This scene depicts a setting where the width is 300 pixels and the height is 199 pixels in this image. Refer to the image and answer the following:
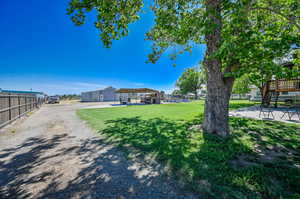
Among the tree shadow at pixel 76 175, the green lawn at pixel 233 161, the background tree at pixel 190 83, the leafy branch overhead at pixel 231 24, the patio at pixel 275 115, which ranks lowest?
the tree shadow at pixel 76 175

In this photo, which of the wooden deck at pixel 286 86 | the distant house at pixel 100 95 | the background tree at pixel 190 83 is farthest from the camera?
the background tree at pixel 190 83

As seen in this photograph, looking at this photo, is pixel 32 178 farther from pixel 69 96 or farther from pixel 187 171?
pixel 69 96

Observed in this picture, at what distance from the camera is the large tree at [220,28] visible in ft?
9.22

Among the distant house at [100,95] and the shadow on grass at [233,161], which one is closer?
the shadow on grass at [233,161]

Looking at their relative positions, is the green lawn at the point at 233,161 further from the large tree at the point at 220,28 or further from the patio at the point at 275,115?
the patio at the point at 275,115

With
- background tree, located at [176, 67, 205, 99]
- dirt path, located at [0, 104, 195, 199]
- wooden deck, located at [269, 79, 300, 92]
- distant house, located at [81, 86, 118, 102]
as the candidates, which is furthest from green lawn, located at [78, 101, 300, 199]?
background tree, located at [176, 67, 205, 99]

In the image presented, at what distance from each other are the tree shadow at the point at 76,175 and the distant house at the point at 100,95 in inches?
1229

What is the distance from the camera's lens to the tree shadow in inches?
70.1

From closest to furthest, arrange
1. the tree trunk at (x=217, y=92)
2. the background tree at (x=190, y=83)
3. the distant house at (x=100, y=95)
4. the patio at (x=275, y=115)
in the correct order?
the tree trunk at (x=217, y=92)
the patio at (x=275, y=115)
the distant house at (x=100, y=95)
the background tree at (x=190, y=83)

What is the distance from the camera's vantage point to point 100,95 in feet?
111

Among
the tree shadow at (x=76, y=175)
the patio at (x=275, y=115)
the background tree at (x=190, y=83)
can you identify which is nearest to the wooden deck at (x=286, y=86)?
the patio at (x=275, y=115)

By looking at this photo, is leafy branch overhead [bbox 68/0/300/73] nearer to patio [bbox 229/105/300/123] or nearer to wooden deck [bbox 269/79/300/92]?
patio [bbox 229/105/300/123]

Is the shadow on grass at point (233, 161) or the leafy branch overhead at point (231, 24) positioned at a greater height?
the leafy branch overhead at point (231, 24)

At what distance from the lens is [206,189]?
5.80 feet
